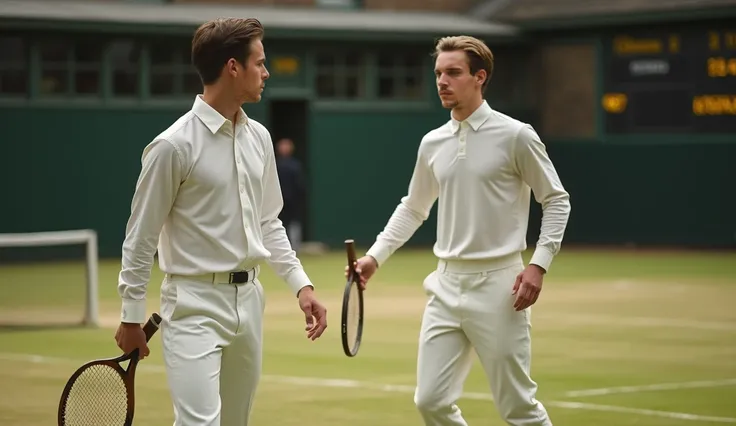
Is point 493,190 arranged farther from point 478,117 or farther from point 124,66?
point 124,66

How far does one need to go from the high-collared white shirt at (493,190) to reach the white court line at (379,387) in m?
3.34

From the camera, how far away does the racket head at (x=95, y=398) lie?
6.22 meters

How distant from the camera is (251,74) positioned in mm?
6270

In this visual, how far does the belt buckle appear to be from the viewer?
6238 millimetres

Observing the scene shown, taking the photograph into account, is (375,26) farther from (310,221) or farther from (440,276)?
(440,276)

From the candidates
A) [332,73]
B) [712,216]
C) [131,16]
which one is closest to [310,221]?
[332,73]

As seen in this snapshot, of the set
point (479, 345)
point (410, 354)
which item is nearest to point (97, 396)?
point (479, 345)

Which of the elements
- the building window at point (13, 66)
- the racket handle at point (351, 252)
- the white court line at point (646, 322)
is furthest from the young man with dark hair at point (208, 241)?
the building window at point (13, 66)

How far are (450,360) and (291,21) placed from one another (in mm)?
22933

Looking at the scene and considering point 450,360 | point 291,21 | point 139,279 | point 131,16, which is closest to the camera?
point 139,279

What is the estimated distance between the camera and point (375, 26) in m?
30.4

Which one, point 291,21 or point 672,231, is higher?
point 291,21

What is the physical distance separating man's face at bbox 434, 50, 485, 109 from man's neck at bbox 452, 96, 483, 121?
2 cm

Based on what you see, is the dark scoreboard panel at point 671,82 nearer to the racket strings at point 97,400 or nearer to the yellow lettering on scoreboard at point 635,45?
the yellow lettering on scoreboard at point 635,45
